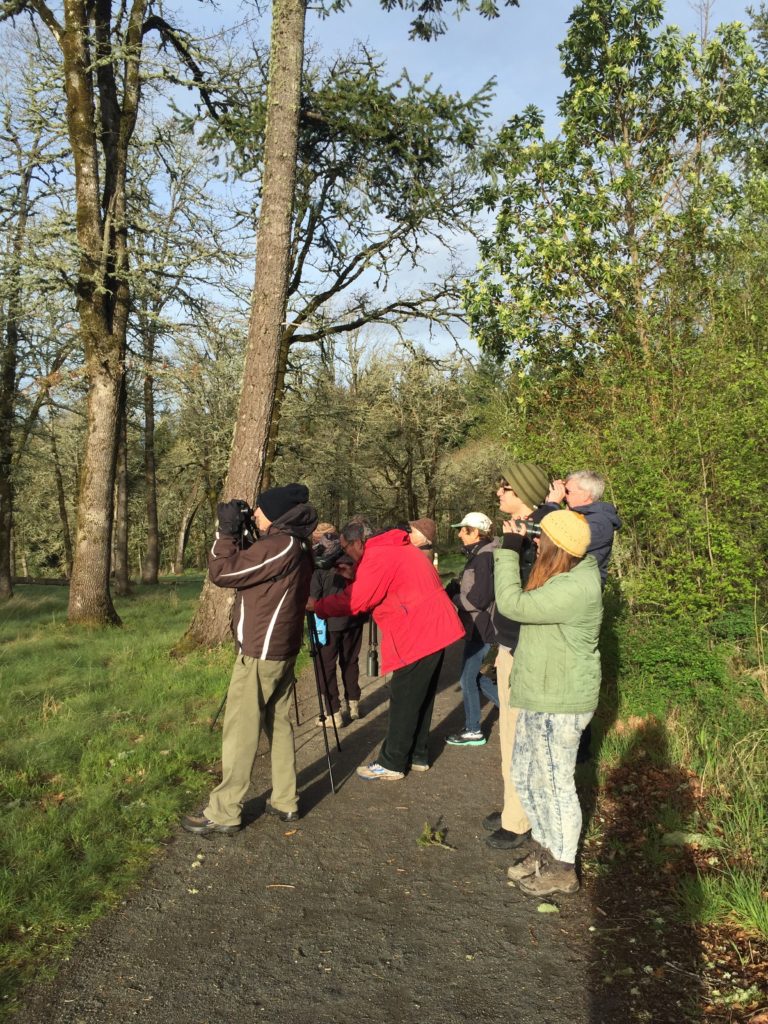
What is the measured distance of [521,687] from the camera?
3852mm

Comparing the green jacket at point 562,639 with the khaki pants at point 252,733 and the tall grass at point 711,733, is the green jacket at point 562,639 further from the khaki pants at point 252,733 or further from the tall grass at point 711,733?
the khaki pants at point 252,733

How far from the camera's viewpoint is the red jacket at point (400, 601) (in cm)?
527

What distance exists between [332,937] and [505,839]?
1383 millimetres

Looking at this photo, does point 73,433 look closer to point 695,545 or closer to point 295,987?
point 695,545

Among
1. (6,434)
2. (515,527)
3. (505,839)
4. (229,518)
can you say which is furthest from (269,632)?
(6,434)

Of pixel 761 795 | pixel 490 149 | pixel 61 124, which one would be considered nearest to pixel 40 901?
pixel 761 795

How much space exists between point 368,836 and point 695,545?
4.51 meters

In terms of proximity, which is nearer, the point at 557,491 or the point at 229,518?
the point at 229,518

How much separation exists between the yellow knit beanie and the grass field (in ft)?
5.96

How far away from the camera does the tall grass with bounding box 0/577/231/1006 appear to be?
3568mm

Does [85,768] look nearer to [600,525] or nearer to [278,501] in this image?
[278,501]

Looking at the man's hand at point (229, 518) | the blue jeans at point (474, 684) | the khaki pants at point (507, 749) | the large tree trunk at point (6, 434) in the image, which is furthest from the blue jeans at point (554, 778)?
the large tree trunk at point (6, 434)

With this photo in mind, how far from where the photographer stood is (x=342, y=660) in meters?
7.29

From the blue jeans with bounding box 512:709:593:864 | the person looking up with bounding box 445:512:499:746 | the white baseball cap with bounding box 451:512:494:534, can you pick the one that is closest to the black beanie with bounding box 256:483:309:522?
the person looking up with bounding box 445:512:499:746
